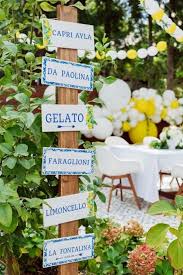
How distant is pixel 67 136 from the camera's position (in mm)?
1782

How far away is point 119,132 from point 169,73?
316cm

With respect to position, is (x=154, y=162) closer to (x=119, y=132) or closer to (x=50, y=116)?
(x=119, y=132)

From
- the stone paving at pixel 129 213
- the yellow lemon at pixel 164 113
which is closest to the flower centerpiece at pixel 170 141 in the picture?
the stone paving at pixel 129 213

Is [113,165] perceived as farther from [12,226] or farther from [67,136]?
[12,226]

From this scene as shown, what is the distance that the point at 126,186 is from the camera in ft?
18.5

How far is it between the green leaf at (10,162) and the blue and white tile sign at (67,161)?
139 millimetres

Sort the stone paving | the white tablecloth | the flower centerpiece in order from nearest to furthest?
the stone paving, the white tablecloth, the flower centerpiece

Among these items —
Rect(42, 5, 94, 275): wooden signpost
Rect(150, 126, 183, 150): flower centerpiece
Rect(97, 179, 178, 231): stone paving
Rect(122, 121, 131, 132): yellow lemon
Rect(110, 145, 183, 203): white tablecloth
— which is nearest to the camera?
Rect(42, 5, 94, 275): wooden signpost

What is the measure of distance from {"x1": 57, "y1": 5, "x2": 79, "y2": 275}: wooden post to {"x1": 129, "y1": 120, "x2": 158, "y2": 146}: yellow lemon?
18.1 ft

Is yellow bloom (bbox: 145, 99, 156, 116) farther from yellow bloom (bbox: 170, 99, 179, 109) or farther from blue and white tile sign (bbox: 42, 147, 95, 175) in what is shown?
blue and white tile sign (bbox: 42, 147, 95, 175)

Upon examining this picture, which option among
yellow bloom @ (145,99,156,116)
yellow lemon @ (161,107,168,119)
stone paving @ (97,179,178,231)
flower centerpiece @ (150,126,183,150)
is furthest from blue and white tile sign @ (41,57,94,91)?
yellow lemon @ (161,107,168,119)

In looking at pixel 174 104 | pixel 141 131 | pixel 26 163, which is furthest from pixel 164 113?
pixel 26 163

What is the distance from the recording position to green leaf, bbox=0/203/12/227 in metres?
1.39

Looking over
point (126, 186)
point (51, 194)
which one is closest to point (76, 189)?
point (51, 194)
